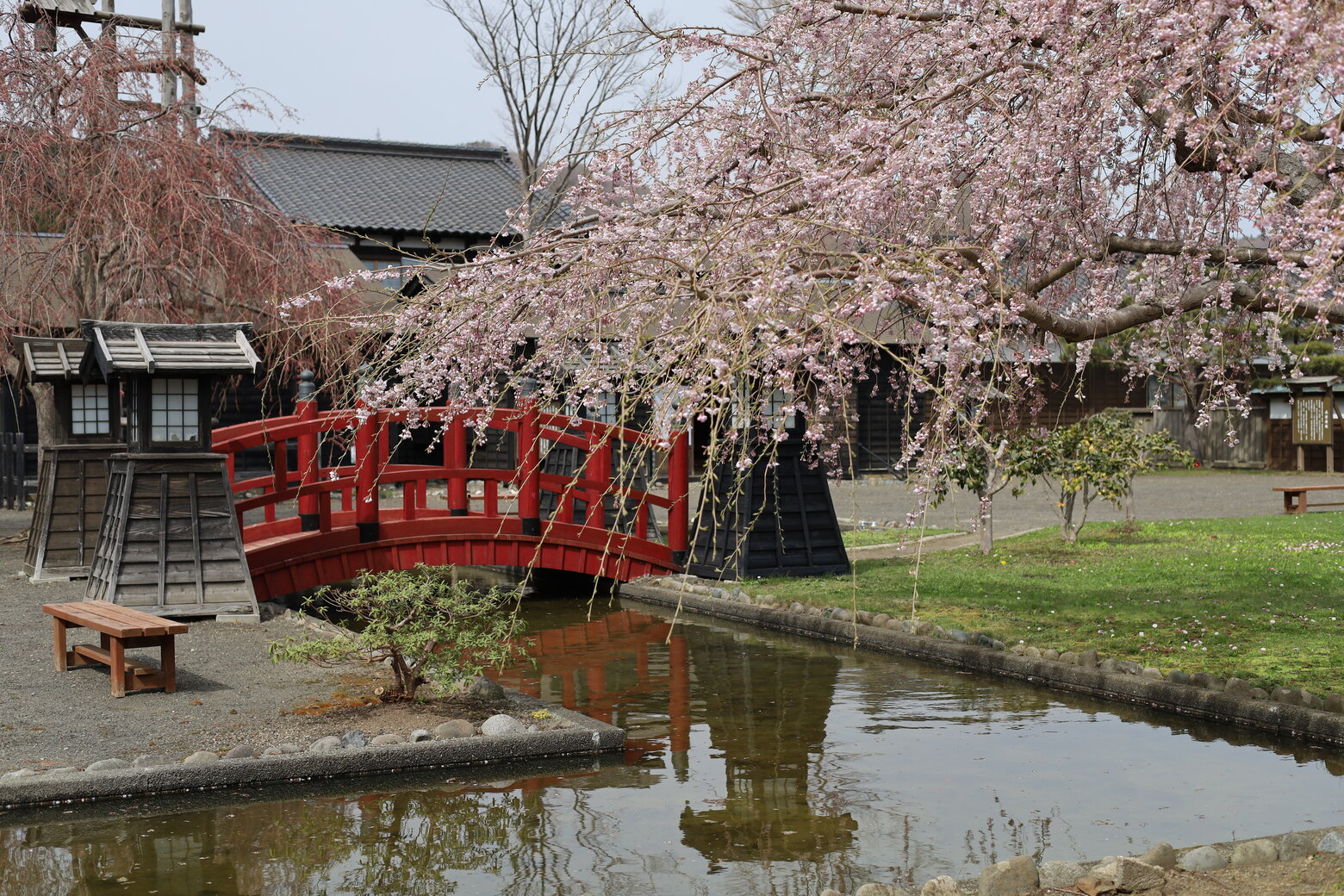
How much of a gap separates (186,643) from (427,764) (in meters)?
3.47

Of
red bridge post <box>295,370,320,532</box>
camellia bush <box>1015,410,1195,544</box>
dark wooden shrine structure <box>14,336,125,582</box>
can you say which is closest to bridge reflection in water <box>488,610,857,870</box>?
red bridge post <box>295,370,320,532</box>

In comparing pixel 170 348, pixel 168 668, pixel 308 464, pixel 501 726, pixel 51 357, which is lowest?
pixel 501 726

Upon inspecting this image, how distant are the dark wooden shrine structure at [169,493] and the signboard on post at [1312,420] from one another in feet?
79.1

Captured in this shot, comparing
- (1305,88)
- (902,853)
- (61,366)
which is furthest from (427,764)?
(61,366)

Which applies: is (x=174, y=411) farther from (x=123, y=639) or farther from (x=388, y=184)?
(x=388, y=184)

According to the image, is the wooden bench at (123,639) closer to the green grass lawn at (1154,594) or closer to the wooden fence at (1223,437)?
the green grass lawn at (1154,594)

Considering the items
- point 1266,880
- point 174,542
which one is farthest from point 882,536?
Result: point 1266,880

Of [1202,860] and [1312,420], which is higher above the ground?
[1312,420]

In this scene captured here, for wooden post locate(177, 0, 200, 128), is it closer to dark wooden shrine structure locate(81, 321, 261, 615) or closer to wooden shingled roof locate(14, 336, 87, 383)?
wooden shingled roof locate(14, 336, 87, 383)

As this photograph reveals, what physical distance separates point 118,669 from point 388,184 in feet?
75.7

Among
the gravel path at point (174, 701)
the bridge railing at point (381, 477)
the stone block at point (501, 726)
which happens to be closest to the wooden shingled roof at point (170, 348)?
the bridge railing at point (381, 477)

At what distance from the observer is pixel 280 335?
56.3 feet

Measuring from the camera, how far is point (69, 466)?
13.0 m

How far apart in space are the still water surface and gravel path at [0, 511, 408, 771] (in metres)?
0.61
